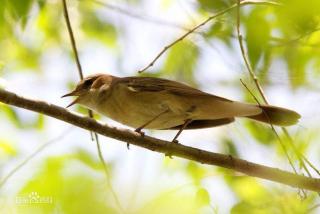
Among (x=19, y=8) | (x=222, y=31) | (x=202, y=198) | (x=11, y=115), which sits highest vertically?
(x=19, y=8)

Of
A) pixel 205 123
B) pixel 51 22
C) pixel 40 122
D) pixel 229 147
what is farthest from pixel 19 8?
pixel 51 22

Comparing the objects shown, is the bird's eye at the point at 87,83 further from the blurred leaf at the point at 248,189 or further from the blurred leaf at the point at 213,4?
the blurred leaf at the point at 213,4

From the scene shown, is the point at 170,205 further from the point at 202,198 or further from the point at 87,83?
the point at 87,83

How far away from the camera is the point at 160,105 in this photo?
→ 5316mm

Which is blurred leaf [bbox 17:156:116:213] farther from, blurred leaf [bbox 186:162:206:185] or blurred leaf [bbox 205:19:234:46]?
blurred leaf [bbox 186:162:206:185]

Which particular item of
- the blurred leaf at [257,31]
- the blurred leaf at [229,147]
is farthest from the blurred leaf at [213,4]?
the blurred leaf at [229,147]

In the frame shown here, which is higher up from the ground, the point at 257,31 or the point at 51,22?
the point at 257,31

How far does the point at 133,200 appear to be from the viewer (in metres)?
2.61

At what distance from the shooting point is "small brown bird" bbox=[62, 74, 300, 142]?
5.22 meters

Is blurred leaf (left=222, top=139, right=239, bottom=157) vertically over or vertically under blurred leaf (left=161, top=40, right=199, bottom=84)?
under

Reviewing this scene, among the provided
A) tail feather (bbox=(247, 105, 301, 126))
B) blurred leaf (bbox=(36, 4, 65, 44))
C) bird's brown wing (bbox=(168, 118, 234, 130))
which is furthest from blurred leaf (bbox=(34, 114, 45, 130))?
tail feather (bbox=(247, 105, 301, 126))

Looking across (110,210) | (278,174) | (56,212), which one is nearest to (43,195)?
(56,212)

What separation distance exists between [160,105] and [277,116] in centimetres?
120

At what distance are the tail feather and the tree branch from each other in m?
0.95
